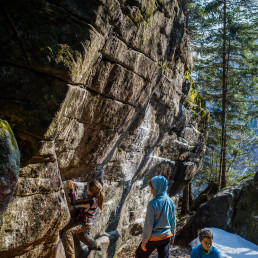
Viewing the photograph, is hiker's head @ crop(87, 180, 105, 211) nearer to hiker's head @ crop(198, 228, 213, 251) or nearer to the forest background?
hiker's head @ crop(198, 228, 213, 251)

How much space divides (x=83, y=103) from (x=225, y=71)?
39.2 feet

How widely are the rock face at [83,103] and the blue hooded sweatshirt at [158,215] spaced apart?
175cm

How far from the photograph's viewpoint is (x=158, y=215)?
495 centimetres

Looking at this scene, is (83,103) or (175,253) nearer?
(83,103)

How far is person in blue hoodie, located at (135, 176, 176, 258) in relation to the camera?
16.1ft

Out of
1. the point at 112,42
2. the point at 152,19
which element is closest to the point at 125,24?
the point at 112,42

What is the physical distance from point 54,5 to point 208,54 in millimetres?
13194

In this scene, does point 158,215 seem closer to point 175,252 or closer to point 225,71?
point 175,252

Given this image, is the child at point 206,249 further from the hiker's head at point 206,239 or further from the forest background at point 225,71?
the forest background at point 225,71

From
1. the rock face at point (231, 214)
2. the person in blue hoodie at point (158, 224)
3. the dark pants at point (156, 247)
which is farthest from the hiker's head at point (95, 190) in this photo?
the rock face at point (231, 214)

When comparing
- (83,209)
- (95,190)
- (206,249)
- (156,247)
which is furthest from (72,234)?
(206,249)

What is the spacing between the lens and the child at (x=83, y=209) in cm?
536

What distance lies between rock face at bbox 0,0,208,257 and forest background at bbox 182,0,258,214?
6.49 meters

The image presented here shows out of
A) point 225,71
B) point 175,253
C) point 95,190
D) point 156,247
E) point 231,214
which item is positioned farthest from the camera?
point 225,71
